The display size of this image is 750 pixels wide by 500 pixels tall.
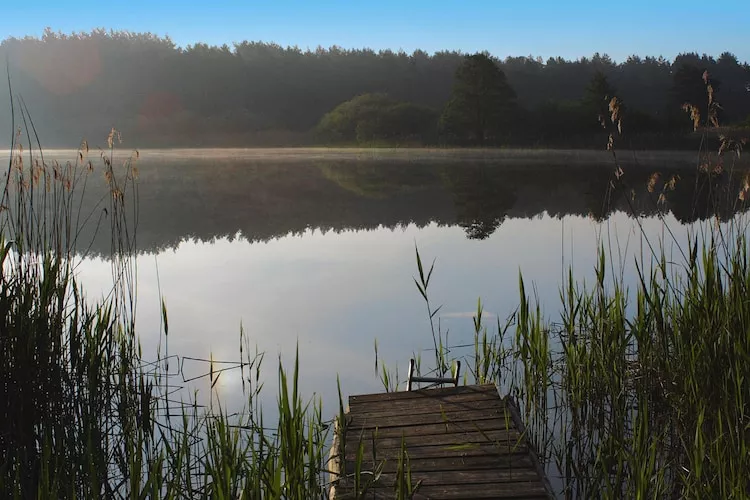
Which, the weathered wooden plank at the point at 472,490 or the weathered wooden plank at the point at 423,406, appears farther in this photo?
the weathered wooden plank at the point at 423,406

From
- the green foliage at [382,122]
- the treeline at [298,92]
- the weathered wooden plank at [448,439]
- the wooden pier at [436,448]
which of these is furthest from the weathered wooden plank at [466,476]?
the green foliage at [382,122]

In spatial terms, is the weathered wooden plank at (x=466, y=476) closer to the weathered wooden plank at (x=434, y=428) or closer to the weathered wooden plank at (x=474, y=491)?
the weathered wooden plank at (x=474, y=491)

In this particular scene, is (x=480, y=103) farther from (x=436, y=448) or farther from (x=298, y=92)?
(x=436, y=448)

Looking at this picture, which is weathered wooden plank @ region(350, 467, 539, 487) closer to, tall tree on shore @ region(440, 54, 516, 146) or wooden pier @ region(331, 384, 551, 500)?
wooden pier @ region(331, 384, 551, 500)

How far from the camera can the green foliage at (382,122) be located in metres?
40.6

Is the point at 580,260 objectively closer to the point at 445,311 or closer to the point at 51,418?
the point at 445,311

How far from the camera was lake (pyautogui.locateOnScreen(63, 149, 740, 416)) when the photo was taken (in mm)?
4910

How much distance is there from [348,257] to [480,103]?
28871 mm

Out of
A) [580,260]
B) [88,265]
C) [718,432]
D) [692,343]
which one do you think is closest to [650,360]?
[692,343]

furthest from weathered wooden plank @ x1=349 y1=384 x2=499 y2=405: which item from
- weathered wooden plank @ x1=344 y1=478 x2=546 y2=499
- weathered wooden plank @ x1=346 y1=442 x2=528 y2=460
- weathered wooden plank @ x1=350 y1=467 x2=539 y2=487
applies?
weathered wooden plank @ x1=344 y1=478 x2=546 y2=499

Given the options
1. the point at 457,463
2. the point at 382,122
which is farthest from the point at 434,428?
the point at 382,122

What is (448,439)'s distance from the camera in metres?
3.11

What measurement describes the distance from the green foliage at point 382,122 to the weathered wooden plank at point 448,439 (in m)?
36.3

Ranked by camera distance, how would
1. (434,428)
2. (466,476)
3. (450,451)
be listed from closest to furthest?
(466,476) < (450,451) < (434,428)
